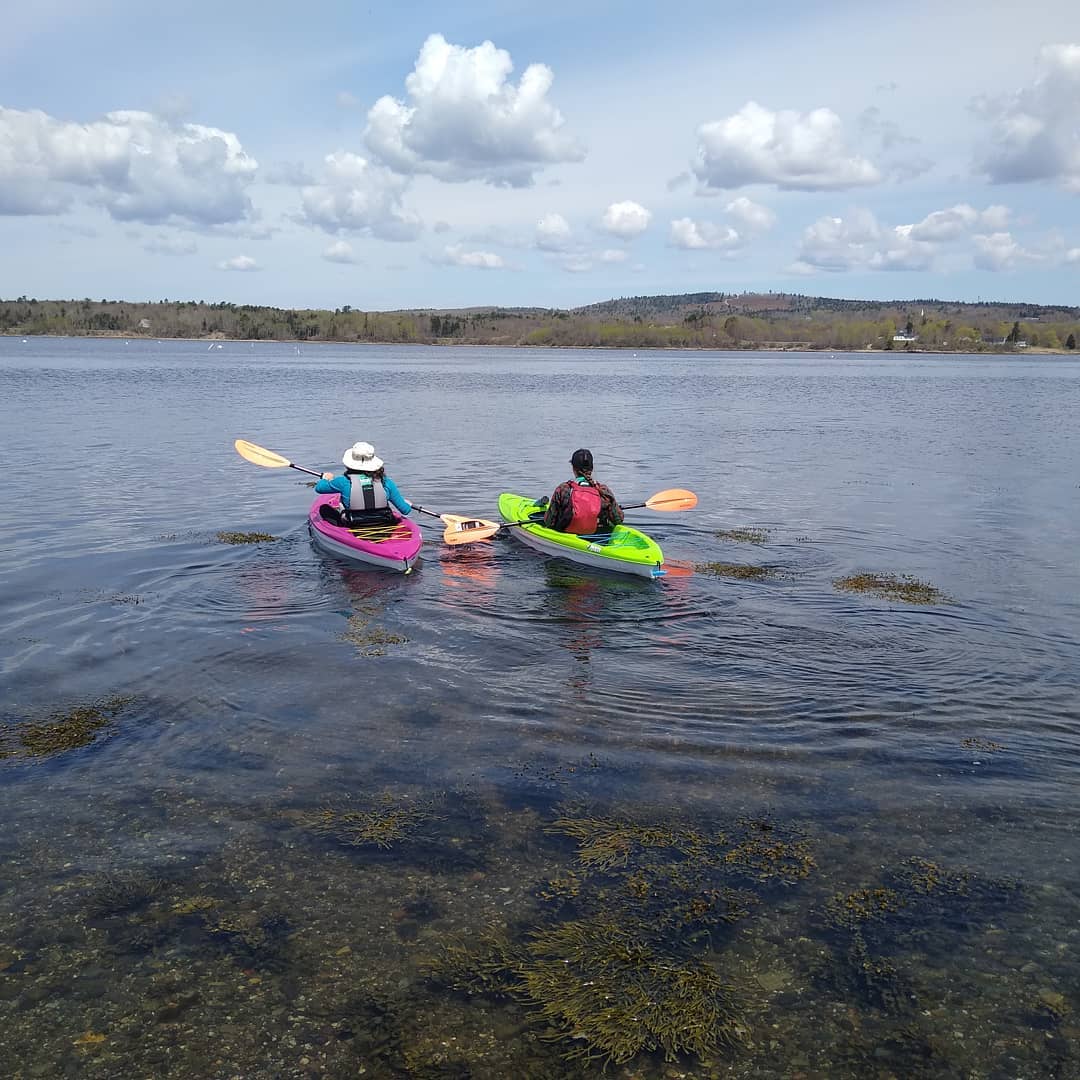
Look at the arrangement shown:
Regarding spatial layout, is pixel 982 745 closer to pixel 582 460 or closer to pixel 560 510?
pixel 582 460

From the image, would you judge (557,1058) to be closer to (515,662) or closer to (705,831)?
(705,831)

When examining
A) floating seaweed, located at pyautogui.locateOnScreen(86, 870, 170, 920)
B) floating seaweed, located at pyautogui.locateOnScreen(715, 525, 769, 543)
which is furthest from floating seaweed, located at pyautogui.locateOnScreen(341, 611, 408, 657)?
floating seaweed, located at pyautogui.locateOnScreen(715, 525, 769, 543)

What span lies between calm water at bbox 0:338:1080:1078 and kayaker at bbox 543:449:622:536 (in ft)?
3.92

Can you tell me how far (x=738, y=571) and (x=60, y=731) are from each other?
10371 millimetres

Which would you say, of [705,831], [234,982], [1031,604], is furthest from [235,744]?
[1031,604]

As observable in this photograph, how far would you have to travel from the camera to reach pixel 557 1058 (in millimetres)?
4770

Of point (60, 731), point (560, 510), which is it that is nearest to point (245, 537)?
point (560, 510)

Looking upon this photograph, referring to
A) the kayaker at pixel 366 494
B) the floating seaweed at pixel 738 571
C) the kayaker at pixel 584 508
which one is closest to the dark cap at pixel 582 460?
the kayaker at pixel 584 508

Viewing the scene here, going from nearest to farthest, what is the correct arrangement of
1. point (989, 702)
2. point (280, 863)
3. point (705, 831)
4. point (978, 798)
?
point (280, 863) → point (705, 831) → point (978, 798) → point (989, 702)

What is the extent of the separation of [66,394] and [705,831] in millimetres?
49890

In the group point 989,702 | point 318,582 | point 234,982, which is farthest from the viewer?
point 318,582

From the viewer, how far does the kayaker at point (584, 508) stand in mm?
15484

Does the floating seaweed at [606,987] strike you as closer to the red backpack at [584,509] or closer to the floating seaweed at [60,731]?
the floating seaweed at [60,731]

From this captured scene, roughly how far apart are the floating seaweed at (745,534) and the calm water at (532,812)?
2.66 feet
